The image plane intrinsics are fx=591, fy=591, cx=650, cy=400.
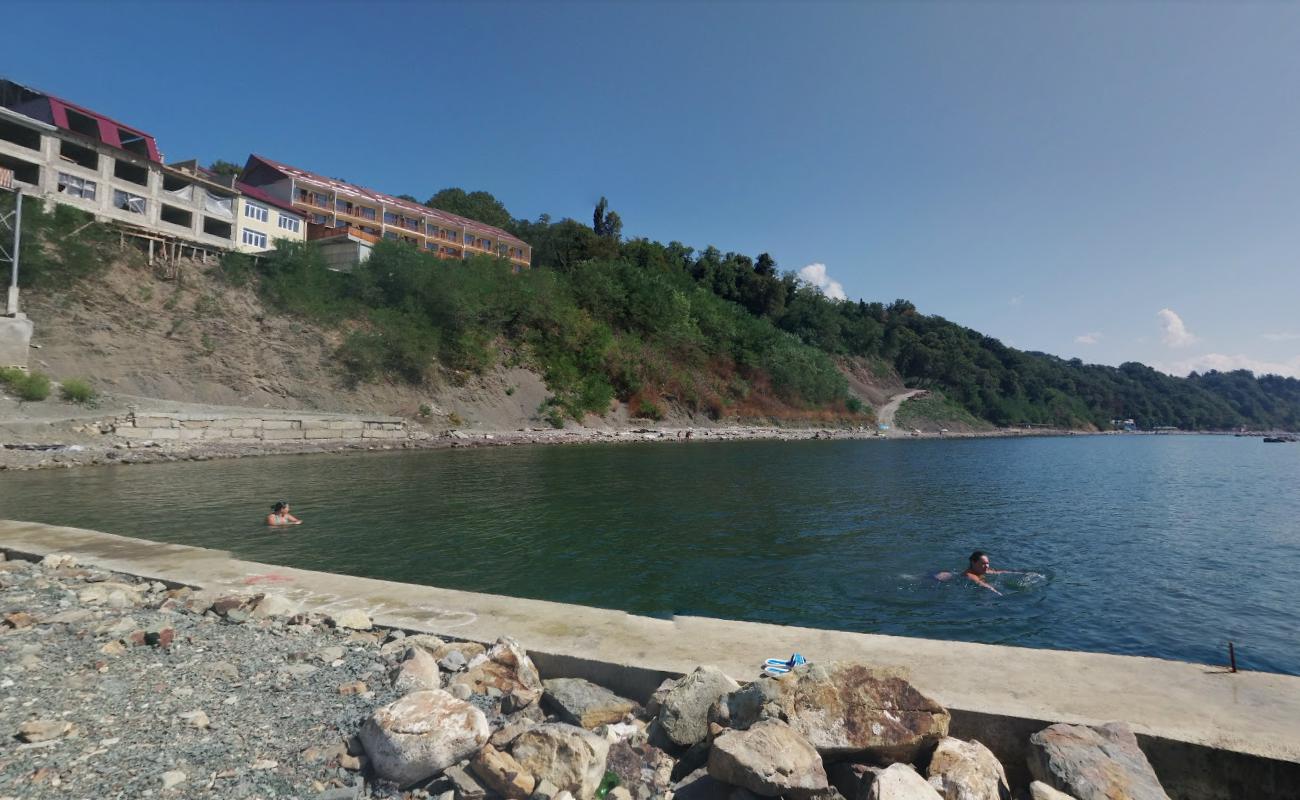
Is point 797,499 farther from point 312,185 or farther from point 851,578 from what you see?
point 312,185

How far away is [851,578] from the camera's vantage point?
12.3 meters

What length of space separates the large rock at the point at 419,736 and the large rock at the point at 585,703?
0.81 metres

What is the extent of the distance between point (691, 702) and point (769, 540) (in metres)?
11.2

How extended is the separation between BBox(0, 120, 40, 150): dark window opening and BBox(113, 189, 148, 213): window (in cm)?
423

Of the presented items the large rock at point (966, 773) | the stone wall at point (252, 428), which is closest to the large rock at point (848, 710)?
the large rock at point (966, 773)

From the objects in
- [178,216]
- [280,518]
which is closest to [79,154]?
[178,216]

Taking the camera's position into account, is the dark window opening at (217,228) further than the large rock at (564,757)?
Yes

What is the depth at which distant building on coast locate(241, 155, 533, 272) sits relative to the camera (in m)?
54.0

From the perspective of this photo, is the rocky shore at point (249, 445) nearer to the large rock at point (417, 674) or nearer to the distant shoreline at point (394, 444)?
the distant shoreline at point (394, 444)

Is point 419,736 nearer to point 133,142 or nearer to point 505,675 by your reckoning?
point 505,675

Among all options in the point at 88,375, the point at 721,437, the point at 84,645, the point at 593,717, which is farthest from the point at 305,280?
the point at 593,717

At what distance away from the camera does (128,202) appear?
40188 millimetres

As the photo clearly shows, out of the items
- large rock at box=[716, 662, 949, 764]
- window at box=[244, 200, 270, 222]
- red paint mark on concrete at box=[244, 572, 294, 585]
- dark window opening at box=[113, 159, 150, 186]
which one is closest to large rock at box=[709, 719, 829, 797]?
large rock at box=[716, 662, 949, 764]

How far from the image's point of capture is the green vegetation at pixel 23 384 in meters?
26.5
